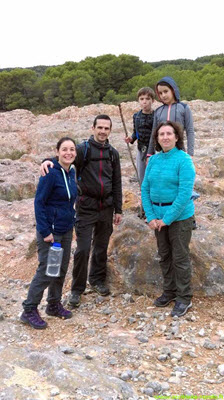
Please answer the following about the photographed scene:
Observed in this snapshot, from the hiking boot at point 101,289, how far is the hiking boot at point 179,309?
3.19 ft

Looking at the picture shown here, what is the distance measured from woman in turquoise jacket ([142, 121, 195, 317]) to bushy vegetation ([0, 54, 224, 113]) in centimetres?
2473

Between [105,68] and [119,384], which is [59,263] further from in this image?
[105,68]

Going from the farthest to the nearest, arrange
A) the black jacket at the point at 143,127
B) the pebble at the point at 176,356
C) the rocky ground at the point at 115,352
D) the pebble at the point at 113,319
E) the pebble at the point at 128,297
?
the black jacket at the point at 143,127 < the pebble at the point at 128,297 < the pebble at the point at 113,319 < the pebble at the point at 176,356 < the rocky ground at the point at 115,352

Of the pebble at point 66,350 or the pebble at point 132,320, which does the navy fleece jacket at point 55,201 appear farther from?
the pebble at point 132,320

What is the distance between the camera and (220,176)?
9.00 m

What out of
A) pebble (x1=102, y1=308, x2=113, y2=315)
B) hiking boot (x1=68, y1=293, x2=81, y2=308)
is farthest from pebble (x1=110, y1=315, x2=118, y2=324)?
hiking boot (x1=68, y1=293, x2=81, y2=308)

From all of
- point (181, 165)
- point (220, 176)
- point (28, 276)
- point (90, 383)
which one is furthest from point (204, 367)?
point (220, 176)

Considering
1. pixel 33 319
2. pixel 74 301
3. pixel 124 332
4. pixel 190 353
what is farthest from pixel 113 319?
pixel 190 353

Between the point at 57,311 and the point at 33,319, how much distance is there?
13.9 inches

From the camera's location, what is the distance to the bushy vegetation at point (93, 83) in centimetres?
3072

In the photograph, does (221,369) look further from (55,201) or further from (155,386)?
(55,201)

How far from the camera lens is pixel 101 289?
482 centimetres

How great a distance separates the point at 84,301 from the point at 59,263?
1042mm

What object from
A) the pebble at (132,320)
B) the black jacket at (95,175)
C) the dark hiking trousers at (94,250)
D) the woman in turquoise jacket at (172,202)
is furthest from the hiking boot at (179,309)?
the black jacket at (95,175)
